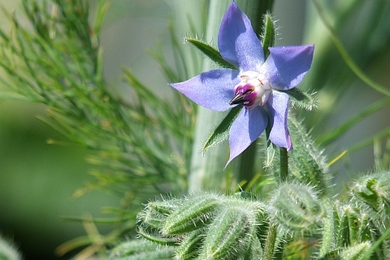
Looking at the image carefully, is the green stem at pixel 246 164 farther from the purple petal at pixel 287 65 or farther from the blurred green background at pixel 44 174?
the blurred green background at pixel 44 174

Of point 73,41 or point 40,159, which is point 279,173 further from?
point 40,159

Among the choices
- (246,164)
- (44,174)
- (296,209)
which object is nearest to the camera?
(296,209)

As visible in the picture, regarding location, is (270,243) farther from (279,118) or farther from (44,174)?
(44,174)

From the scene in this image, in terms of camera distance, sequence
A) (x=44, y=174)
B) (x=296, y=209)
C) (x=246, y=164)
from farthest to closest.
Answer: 1. (x=44, y=174)
2. (x=246, y=164)
3. (x=296, y=209)

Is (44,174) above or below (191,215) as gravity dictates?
above

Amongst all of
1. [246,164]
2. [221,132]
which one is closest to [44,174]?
[246,164]

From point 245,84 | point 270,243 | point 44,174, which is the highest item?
point 44,174

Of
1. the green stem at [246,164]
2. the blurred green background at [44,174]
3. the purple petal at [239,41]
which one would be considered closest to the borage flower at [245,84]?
the purple petal at [239,41]

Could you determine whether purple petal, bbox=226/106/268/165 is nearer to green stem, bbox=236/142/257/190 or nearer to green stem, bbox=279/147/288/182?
green stem, bbox=279/147/288/182
